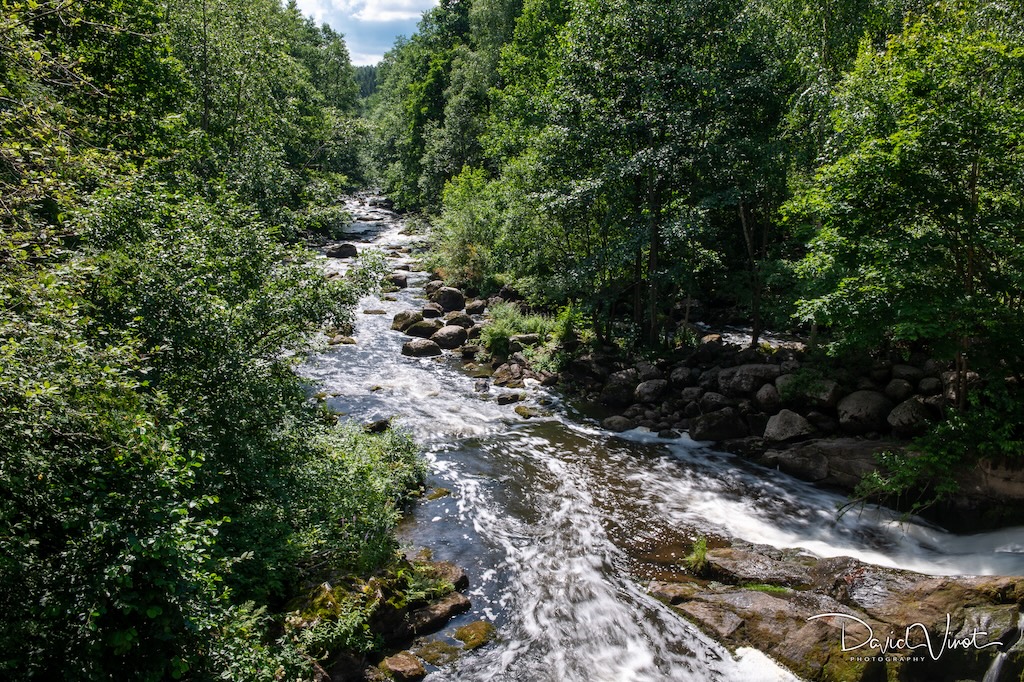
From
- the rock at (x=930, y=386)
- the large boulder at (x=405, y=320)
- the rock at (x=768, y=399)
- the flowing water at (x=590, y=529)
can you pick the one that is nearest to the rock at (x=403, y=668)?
the flowing water at (x=590, y=529)

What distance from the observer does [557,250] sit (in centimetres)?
2492

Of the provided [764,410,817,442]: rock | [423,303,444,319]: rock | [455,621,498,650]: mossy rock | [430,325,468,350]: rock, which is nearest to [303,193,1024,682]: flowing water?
[455,621,498,650]: mossy rock

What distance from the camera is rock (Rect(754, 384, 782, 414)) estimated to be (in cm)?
1686

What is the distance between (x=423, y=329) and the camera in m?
26.4

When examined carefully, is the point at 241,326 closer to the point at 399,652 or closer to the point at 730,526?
the point at 399,652

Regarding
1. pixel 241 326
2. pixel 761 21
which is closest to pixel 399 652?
pixel 241 326

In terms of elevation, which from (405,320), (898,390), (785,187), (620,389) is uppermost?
(785,187)

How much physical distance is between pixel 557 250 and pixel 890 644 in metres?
18.8

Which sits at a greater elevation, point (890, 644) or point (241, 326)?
point (241, 326)

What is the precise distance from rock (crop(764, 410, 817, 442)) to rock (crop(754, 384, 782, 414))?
0.59m

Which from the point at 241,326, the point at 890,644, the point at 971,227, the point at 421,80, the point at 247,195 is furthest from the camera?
the point at 421,80

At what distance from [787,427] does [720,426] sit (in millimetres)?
1870

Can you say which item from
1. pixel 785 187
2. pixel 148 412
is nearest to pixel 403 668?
pixel 148 412
